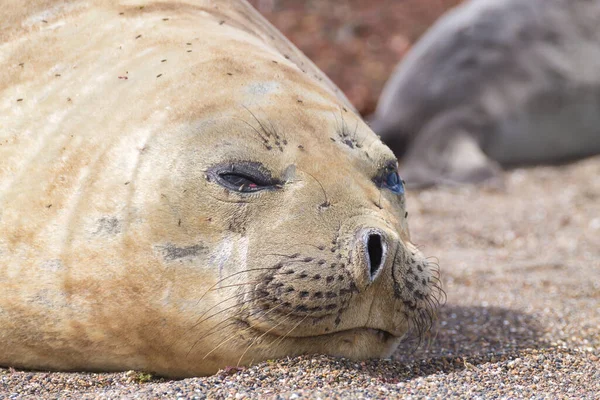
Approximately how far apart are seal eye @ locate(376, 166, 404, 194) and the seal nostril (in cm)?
42

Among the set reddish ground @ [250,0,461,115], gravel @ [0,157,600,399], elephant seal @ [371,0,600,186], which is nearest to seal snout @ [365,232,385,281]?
gravel @ [0,157,600,399]

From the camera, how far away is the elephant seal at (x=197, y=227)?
9.59ft

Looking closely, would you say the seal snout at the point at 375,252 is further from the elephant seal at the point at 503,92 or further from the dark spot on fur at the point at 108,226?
the elephant seal at the point at 503,92

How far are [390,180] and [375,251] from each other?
1.68 ft

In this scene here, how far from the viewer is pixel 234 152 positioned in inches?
120

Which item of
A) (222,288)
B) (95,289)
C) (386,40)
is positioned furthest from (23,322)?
(386,40)

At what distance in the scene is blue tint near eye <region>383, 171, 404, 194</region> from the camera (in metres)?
3.36

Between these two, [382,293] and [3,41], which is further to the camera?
[3,41]

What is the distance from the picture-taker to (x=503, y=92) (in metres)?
9.16

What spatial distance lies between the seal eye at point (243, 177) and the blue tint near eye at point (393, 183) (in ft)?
1.66

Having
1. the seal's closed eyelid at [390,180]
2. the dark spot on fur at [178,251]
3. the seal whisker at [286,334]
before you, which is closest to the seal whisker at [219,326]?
the seal whisker at [286,334]

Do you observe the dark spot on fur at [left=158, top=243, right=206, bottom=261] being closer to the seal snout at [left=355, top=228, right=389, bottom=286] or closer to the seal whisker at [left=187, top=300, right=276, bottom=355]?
the seal whisker at [left=187, top=300, right=276, bottom=355]

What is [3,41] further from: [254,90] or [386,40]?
[386,40]

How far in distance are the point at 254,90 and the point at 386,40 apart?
31.5ft
